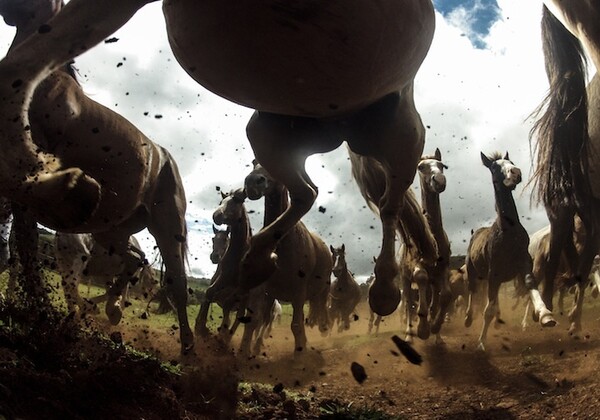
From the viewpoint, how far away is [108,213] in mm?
5133

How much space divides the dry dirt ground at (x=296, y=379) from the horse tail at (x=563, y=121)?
179 centimetres

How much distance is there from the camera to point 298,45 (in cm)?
256

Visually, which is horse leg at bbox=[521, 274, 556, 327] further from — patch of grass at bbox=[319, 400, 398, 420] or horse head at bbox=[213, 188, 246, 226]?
horse head at bbox=[213, 188, 246, 226]

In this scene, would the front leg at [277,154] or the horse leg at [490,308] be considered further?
the horse leg at [490,308]

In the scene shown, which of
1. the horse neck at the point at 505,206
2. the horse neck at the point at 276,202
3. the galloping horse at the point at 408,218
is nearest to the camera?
the galloping horse at the point at 408,218

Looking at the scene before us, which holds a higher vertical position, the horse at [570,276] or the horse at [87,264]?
the horse at [570,276]

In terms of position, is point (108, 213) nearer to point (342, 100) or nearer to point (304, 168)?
point (304, 168)

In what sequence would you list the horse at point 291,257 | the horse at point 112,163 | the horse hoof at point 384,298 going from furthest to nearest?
the horse at point 291,257
the horse at point 112,163
the horse hoof at point 384,298

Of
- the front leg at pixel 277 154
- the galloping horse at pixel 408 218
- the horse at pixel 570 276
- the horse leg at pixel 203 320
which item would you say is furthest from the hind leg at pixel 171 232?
the horse at pixel 570 276

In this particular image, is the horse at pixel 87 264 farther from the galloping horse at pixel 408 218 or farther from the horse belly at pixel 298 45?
the horse belly at pixel 298 45

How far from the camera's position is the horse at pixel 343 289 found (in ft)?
42.8

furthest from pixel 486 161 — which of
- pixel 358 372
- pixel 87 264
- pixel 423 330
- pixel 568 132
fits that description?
pixel 87 264

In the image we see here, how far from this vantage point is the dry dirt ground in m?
2.60

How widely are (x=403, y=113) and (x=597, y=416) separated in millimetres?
2386
